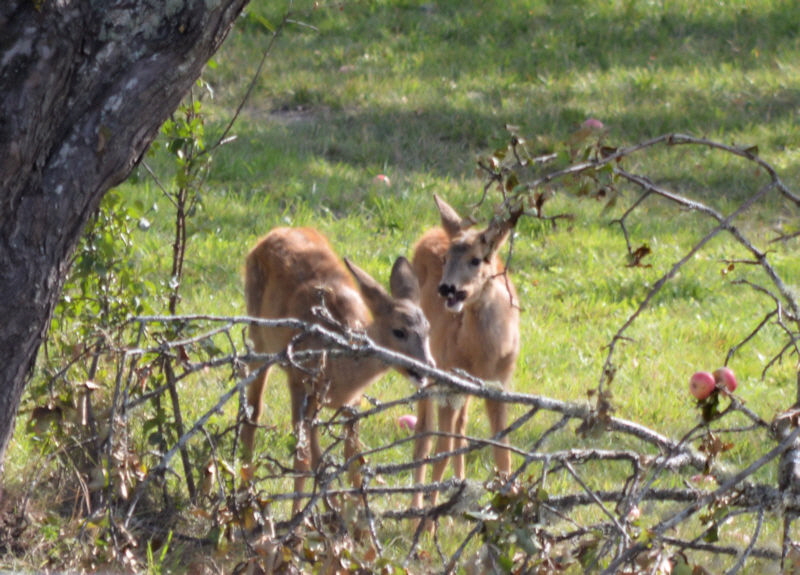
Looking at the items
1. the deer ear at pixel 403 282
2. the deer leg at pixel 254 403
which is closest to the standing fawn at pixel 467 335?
the deer ear at pixel 403 282

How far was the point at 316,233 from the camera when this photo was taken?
7.11 m

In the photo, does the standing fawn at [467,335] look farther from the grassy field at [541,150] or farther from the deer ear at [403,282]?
the grassy field at [541,150]

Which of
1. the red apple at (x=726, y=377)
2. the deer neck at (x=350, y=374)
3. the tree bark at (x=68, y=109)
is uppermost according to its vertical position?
the tree bark at (x=68, y=109)

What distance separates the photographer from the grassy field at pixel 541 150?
25.0 feet

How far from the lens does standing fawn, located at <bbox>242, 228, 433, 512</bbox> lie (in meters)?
6.17

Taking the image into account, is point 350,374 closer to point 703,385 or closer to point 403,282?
point 403,282

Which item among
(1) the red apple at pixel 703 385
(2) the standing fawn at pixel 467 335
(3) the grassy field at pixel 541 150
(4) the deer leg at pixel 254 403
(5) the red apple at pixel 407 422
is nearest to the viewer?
(1) the red apple at pixel 703 385

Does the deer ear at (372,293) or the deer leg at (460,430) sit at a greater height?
the deer ear at (372,293)

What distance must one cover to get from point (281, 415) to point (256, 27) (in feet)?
29.0

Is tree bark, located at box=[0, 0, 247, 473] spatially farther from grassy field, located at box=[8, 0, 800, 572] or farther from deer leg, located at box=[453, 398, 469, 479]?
deer leg, located at box=[453, 398, 469, 479]

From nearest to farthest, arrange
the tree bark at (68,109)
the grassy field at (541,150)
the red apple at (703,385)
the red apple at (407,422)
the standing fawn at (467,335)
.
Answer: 1. the tree bark at (68,109)
2. the red apple at (703,385)
3. the standing fawn at (467,335)
4. the red apple at (407,422)
5. the grassy field at (541,150)

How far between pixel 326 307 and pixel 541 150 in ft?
4.63

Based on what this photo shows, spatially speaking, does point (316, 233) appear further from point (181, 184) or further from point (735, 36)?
point (735, 36)

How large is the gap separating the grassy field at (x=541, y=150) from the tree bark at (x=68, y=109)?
1.70 meters
